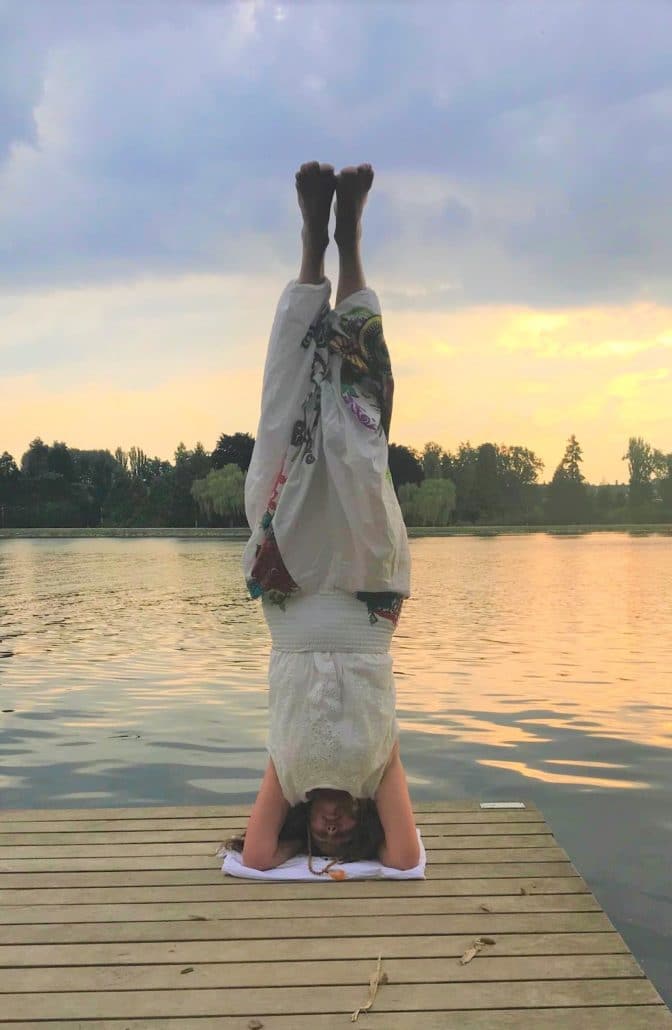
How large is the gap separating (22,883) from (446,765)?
173 inches

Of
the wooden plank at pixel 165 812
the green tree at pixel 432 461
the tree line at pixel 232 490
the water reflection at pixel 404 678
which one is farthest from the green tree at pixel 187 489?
the wooden plank at pixel 165 812

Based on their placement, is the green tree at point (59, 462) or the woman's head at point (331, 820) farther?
the green tree at point (59, 462)

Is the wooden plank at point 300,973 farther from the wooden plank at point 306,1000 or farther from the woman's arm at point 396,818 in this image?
the woman's arm at point 396,818

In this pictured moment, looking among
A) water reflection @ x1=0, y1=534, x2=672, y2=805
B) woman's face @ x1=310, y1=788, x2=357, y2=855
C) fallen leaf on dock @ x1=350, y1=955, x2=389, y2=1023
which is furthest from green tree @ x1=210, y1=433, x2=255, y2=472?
fallen leaf on dock @ x1=350, y1=955, x2=389, y2=1023

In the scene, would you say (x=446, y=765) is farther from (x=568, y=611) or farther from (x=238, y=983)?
(x=568, y=611)

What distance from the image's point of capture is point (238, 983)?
2.93 m

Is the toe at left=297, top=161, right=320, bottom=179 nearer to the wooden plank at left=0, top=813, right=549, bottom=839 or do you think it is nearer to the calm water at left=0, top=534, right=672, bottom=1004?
the wooden plank at left=0, top=813, right=549, bottom=839

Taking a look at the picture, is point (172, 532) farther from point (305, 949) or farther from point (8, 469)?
point (305, 949)

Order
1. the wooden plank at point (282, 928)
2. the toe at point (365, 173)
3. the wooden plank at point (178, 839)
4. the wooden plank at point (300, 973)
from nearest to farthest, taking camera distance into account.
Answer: the wooden plank at point (300, 973) < the wooden plank at point (282, 928) < the toe at point (365, 173) < the wooden plank at point (178, 839)

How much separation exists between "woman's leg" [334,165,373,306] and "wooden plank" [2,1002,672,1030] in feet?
8.14

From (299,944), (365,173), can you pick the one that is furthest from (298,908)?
(365,173)

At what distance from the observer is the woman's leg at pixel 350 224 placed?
3531mm

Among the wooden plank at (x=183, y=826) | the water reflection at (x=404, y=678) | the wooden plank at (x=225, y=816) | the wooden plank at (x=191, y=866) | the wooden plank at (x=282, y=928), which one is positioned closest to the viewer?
the wooden plank at (x=282, y=928)

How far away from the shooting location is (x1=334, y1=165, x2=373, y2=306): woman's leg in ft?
11.6
